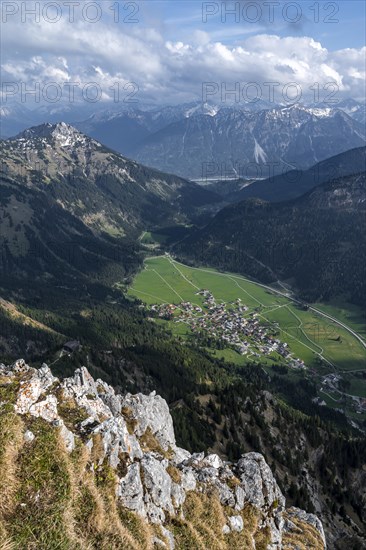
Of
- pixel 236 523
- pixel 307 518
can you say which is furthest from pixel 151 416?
pixel 307 518

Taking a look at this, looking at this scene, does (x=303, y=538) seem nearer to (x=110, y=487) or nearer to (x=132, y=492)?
(x=132, y=492)

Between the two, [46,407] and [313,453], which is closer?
[46,407]

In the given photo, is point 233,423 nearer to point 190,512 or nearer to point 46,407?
point 190,512

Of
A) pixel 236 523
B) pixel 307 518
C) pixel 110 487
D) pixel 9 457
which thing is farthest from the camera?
pixel 307 518

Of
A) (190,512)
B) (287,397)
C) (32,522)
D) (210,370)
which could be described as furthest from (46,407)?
(287,397)

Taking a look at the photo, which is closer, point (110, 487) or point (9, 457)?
point (9, 457)

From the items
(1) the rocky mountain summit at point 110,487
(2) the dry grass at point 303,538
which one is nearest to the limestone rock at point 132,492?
(1) the rocky mountain summit at point 110,487

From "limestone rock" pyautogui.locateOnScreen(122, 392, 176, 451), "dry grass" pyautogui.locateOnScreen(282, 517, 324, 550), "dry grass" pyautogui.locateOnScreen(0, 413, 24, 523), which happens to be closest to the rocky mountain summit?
"dry grass" pyautogui.locateOnScreen(0, 413, 24, 523)

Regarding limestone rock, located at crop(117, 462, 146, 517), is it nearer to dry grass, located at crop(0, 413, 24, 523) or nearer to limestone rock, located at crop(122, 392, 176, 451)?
dry grass, located at crop(0, 413, 24, 523)
